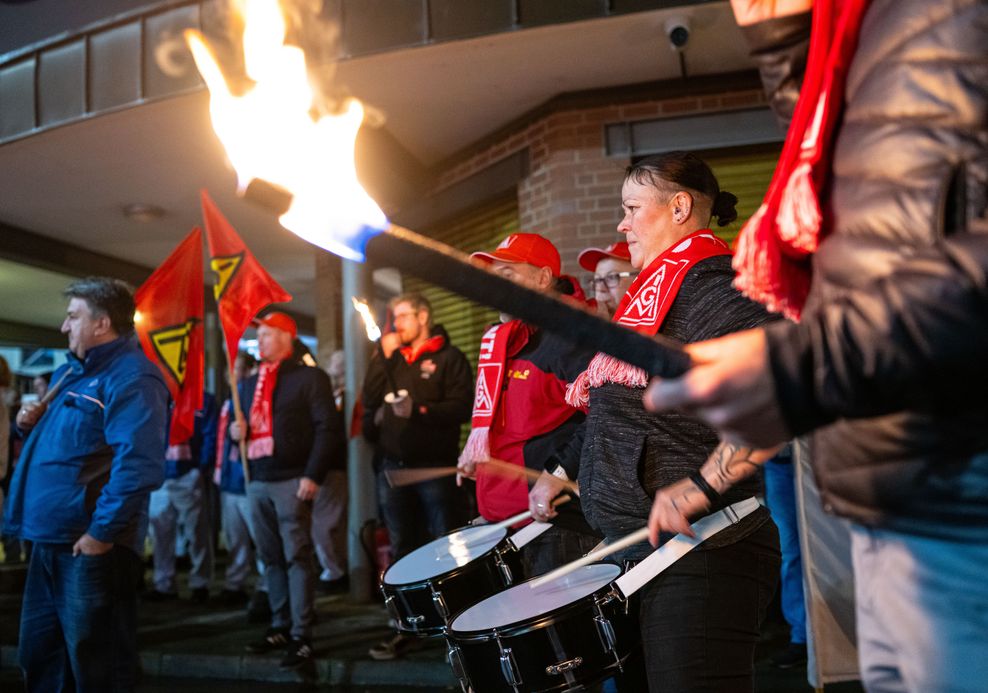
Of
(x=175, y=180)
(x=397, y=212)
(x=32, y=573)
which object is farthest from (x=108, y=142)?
(x=32, y=573)

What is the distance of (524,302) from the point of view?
4.17 ft

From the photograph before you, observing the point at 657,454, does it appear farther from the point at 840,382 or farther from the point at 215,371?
the point at 215,371

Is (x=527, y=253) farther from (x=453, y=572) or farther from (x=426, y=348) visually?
(x=426, y=348)

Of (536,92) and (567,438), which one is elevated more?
(536,92)

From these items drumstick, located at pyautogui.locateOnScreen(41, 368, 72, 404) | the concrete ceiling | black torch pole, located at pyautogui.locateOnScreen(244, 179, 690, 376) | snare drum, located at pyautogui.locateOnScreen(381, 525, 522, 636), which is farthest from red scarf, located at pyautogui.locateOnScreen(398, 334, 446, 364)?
black torch pole, located at pyautogui.locateOnScreen(244, 179, 690, 376)

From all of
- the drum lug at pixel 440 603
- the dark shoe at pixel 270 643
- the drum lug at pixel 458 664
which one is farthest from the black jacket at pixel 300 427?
the drum lug at pixel 458 664

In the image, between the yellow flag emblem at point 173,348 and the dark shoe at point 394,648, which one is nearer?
the dark shoe at point 394,648

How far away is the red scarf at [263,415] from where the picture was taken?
276 inches

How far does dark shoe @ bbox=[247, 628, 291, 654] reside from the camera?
660 centimetres

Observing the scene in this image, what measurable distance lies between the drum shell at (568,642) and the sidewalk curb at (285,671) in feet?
11.3

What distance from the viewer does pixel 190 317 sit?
7082mm

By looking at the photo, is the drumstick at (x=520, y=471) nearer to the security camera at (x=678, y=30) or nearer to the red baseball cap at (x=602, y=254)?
the red baseball cap at (x=602, y=254)

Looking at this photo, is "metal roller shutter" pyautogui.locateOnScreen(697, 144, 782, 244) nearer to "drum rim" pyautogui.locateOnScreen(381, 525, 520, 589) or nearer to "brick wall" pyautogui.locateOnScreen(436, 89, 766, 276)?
"brick wall" pyautogui.locateOnScreen(436, 89, 766, 276)

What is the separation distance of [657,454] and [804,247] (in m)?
1.20
